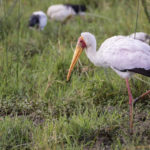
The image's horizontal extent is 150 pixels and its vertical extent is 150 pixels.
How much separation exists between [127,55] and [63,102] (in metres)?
0.93

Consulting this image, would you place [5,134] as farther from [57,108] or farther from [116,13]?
[116,13]

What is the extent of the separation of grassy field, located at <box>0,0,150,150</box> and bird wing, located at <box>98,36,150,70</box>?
0.27 m

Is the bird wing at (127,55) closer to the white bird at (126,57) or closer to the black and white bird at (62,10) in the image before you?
the white bird at (126,57)

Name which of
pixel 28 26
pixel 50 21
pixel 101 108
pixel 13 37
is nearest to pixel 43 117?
pixel 101 108

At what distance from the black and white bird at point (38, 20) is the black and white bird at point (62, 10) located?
0.27m

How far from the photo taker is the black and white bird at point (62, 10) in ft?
27.6

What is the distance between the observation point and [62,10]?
28.5 feet

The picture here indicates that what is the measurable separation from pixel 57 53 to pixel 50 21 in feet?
10.1

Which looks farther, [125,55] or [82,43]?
[82,43]

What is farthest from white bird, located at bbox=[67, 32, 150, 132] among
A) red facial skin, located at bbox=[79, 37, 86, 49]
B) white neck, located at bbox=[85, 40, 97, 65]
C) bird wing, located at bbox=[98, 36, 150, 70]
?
red facial skin, located at bbox=[79, 37, 86, 49]

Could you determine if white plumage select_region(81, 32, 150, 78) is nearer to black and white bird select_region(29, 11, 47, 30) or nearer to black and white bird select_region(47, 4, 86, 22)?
black and white bird select_region(29, 11, 47, 30)

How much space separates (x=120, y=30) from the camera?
262 inches

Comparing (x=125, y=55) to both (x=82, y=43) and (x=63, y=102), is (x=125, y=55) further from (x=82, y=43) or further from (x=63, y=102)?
(x=63, y=102)

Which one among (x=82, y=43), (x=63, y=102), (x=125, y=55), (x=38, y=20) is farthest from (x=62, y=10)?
(x=125, y=55)
